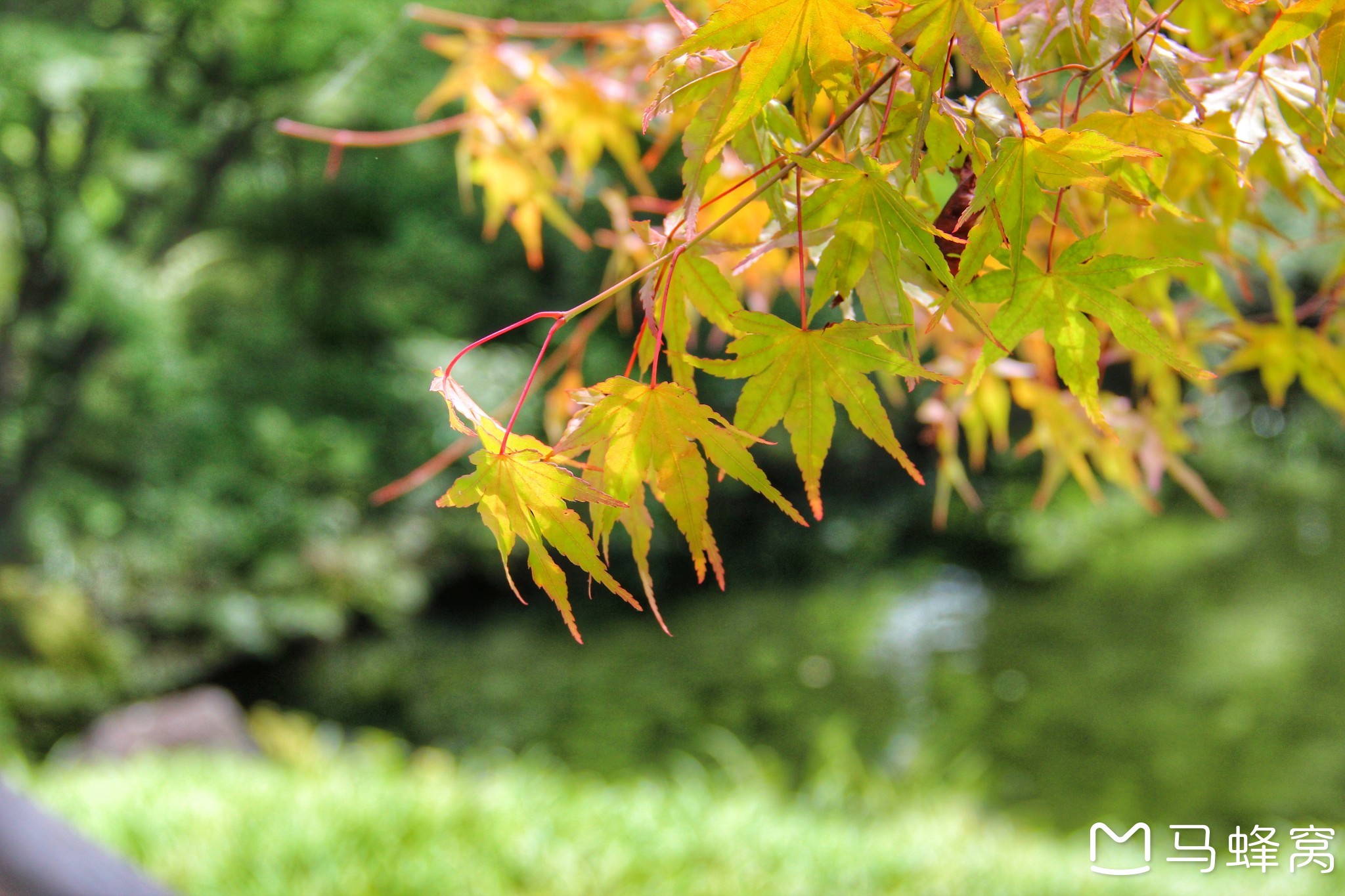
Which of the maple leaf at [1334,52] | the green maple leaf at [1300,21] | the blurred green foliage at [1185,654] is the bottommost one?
the blurred green foliage at [1185,654]

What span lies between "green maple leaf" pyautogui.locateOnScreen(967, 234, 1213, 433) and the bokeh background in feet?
5.29

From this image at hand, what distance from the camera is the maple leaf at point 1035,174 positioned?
28 cm

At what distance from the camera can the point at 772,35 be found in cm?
27

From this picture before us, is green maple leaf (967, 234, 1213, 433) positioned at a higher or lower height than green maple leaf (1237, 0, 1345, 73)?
lower

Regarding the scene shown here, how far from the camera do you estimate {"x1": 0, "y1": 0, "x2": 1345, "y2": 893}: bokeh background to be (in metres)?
2.38

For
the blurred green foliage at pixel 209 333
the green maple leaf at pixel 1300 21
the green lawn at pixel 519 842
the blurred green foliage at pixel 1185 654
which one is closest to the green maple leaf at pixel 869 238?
the green maple leaf at pixel 1300 21

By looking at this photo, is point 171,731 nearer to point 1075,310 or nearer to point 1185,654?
point 1075,310

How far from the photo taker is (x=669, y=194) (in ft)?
14.3

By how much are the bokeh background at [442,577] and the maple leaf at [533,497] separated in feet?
5.33

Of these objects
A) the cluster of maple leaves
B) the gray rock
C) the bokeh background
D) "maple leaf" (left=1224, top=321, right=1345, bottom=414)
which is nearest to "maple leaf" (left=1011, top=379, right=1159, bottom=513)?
"maple leaf" (left=1224, top=321, right=1345, bottom=414)

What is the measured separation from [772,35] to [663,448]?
0.12m

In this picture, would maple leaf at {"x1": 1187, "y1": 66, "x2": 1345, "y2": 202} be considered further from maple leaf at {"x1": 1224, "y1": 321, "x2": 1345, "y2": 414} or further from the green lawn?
the green lawn

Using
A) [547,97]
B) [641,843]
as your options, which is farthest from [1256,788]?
[547,97]

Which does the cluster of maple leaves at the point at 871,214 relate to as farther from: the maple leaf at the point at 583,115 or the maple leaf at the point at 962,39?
the maple leaf at the point at 583,115
